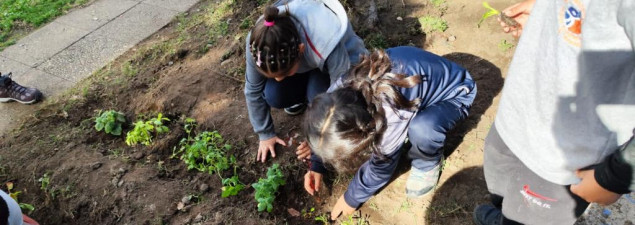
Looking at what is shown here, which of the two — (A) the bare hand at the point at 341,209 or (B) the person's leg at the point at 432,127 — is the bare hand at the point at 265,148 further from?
(B) the person's leg at the point at 432,127

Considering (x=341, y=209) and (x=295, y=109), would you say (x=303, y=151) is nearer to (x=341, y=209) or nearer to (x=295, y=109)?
(x=341, y=209)

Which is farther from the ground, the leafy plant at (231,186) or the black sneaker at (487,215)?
the black sneaker at (487,215)

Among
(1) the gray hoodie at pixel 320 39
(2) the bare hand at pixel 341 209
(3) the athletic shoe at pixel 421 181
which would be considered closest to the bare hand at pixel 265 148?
(1) the gray hoodie at pixel 320 39

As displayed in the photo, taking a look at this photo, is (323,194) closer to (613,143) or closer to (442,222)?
(442,222)

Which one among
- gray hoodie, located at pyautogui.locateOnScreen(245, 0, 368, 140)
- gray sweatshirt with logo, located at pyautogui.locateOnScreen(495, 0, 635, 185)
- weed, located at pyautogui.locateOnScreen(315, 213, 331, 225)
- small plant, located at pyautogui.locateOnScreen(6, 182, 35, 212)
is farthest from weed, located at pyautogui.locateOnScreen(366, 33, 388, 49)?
small plant, located at pyautogui.locateOnScreen(6, 182, 35, 212)

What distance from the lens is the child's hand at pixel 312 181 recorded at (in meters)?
2.51

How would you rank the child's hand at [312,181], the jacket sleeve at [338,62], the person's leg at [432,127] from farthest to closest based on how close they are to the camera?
the child's hand at [312,181], the jacket sleeve at [338,62], the person's leg at [432,127]

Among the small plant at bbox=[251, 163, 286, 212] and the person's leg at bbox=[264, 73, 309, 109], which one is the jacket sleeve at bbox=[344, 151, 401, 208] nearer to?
the small plant at bbox=[251, 163, 286, 212]

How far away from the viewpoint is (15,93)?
3.39m

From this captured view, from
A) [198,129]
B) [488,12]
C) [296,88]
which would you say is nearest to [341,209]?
[296,88]

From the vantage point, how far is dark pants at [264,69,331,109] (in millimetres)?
2750

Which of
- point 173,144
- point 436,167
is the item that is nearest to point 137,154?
point 173,144

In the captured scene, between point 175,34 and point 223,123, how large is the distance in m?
1.49

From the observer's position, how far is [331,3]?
238 cm
